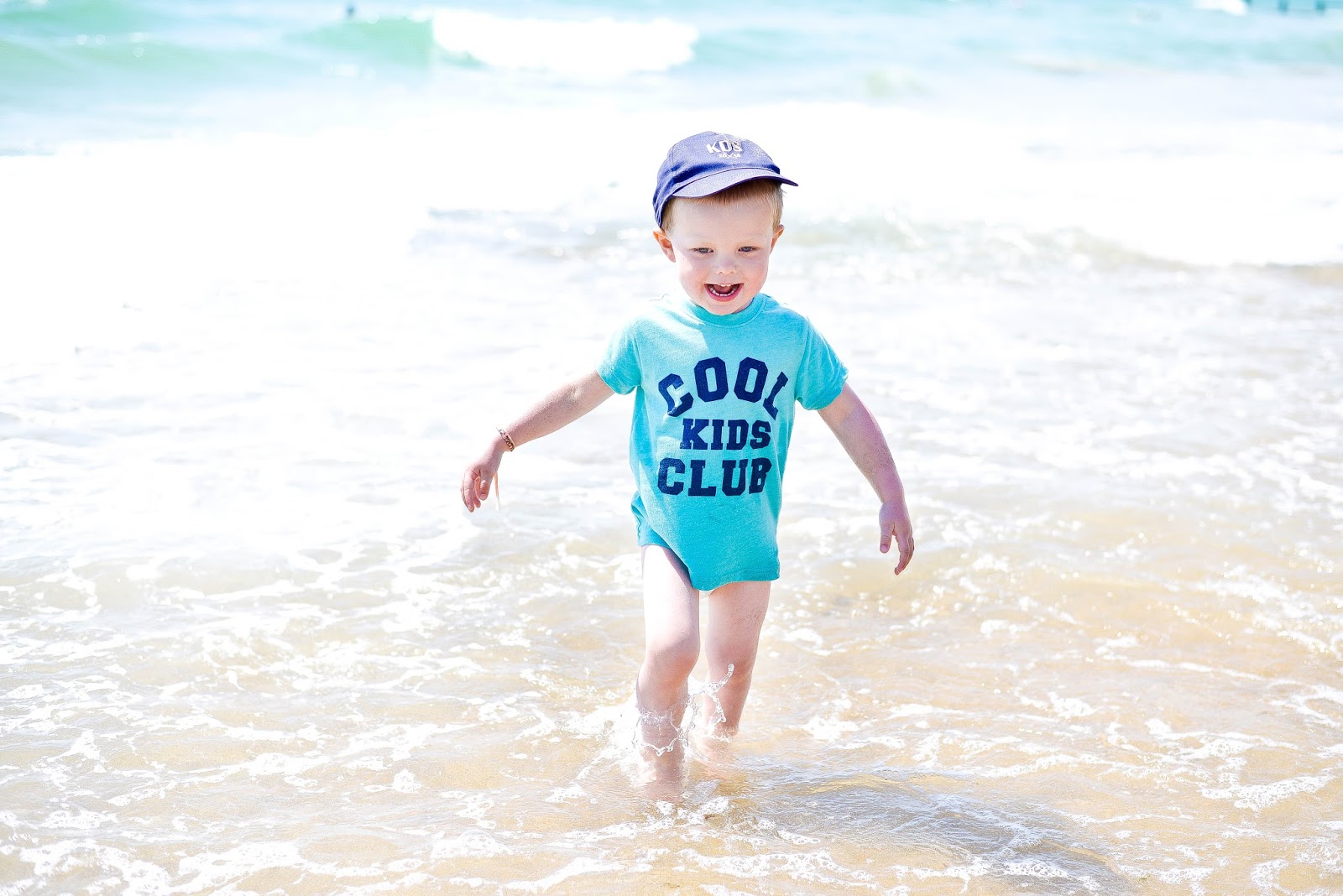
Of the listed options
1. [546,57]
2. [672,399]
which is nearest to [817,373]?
[672,399]

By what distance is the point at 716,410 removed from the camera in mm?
3234

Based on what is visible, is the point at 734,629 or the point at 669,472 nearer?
the point at 669,472

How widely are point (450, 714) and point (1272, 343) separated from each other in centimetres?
599

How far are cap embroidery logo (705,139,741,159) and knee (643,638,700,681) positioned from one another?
114 cm

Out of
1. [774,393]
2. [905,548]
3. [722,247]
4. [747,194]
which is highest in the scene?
[747,194]

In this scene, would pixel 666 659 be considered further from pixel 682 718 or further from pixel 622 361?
pixel 622 361

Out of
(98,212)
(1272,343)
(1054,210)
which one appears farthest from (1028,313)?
(98,212)

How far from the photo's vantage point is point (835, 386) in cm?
333

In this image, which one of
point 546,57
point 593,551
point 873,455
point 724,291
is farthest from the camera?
point 546,57

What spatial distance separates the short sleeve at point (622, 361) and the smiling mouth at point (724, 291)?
0.23 m

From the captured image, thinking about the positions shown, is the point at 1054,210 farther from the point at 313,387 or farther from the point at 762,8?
the point at 762,8

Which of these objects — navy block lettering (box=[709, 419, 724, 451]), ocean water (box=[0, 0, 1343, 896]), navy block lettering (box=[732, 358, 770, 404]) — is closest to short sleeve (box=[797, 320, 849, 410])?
navy block lettering (box=[732, 358, 770, 404])

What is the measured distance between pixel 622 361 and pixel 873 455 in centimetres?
68

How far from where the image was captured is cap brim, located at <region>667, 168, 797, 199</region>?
3010 mm
